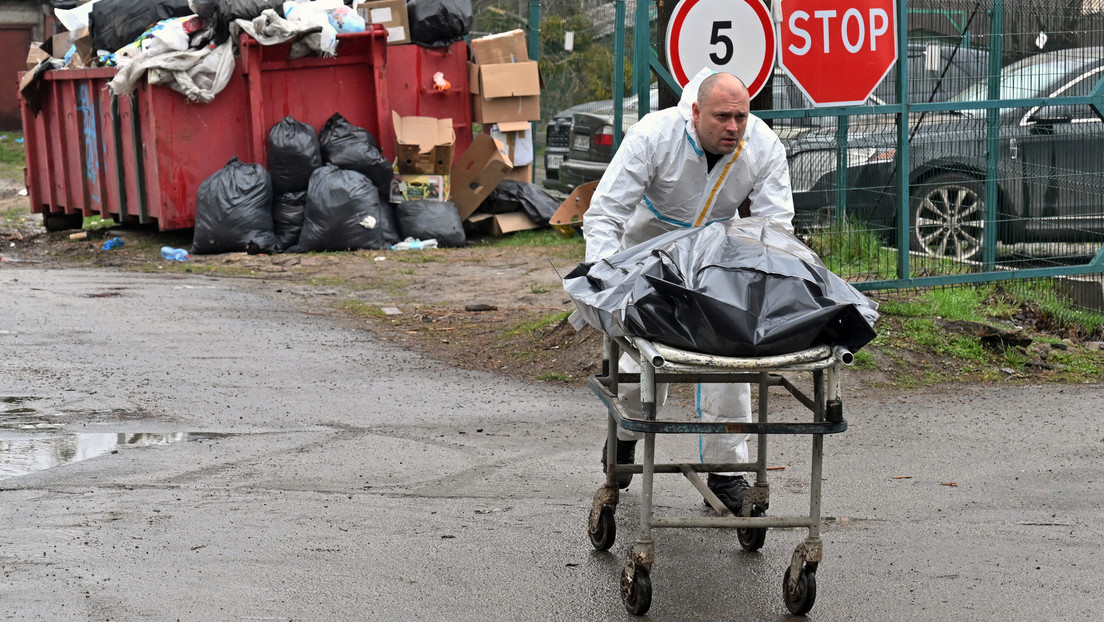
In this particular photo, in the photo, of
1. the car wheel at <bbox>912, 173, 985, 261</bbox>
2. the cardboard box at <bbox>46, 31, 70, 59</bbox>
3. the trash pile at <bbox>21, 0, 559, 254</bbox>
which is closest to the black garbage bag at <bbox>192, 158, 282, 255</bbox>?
the trash pile at <bbox>21, 0, 559, 254</bbox>

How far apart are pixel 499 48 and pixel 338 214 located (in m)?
2.98

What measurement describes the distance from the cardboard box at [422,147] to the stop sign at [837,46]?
239 inches

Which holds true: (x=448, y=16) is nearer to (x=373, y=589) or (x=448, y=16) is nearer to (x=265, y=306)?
(x=265, y=306)

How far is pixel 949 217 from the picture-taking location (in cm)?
781

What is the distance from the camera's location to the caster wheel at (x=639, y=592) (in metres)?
3.75

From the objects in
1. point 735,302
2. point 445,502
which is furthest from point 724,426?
point 445,502

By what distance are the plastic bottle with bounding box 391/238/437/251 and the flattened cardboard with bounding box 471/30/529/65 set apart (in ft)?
7.78

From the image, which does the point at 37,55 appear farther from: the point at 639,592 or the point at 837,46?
the point at 639,592

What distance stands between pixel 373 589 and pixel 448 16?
10117mm

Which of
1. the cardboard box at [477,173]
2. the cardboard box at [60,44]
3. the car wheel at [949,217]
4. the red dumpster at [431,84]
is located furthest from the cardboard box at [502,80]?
the car wheel at [949,217]

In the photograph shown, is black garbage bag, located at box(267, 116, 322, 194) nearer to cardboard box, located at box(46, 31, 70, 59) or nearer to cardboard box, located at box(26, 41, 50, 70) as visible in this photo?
cardboard box, located at box(46, 31, 70, 59)

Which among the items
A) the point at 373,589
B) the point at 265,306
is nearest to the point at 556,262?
the point at 265,306

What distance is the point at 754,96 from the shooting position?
6898 mm

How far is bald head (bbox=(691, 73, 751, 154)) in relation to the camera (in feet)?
14.1
